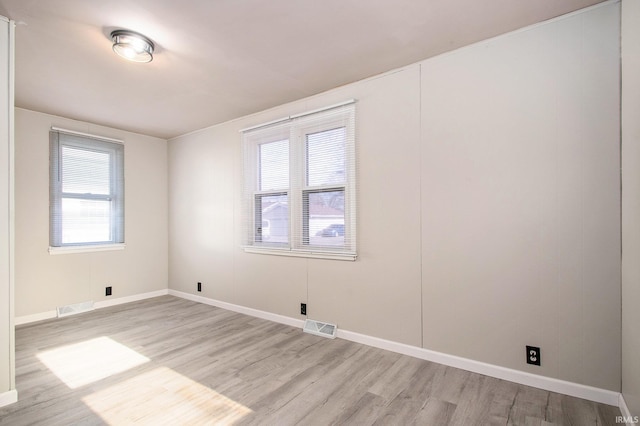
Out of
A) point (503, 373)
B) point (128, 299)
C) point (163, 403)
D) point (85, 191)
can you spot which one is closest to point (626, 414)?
point (503, 373)

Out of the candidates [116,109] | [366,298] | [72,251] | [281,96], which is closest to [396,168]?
[366,298]

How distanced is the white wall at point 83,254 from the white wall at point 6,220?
226 cm

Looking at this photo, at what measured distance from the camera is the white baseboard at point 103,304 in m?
3.87

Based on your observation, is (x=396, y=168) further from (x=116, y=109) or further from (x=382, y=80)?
(x=116, y=109)

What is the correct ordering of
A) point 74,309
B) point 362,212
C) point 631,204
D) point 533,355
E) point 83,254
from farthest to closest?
1. point 83,254
2. point 74,309
3. point 362,212
4. point 533,355
5. point 631,204

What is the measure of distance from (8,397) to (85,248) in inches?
106

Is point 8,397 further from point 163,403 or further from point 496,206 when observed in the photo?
point 496,206

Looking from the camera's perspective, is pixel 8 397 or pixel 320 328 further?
pixel 320 328

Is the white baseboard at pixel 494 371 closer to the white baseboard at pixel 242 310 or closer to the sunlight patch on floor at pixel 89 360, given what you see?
the white baseboard at pixel 242 310

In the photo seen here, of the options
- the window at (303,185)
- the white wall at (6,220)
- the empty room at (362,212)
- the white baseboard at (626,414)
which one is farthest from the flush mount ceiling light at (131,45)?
the white baseboard at (626,414)

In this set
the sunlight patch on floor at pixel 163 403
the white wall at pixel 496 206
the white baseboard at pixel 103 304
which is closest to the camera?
the sunlight patch on floor at pixel 163 403

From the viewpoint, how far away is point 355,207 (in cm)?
321

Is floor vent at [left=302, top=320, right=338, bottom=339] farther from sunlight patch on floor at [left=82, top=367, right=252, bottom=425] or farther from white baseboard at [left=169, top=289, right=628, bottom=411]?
sunlight patch on floor at [left=82, top=367, right=252, bottom=425]

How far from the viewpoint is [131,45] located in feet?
7.82
